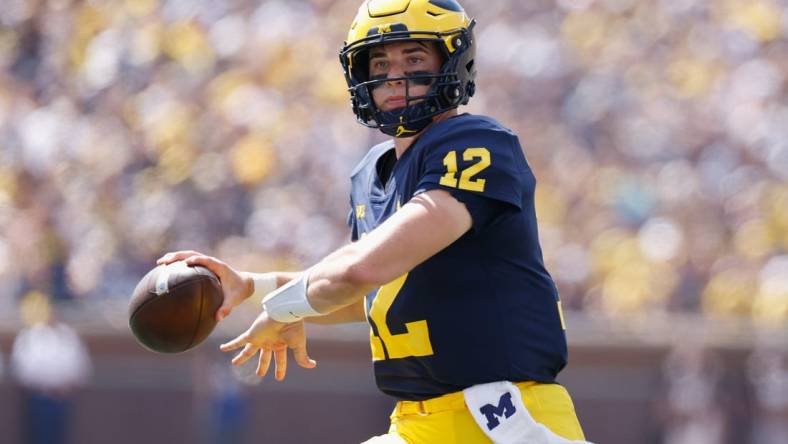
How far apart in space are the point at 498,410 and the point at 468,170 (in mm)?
690

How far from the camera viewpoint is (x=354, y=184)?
4.32 m

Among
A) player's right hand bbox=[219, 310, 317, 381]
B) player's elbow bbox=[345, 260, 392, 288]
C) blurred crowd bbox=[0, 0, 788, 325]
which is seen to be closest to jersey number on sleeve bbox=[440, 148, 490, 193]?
player's elbow bbox=[345, 260, 392, 288]

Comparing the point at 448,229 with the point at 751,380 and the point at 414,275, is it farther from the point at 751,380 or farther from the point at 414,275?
the point at 751,380

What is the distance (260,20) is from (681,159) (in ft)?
13.1

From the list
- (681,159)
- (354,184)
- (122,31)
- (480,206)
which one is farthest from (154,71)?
(480,206)

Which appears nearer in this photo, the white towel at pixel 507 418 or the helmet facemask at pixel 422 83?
the white towel at pixel 507 418

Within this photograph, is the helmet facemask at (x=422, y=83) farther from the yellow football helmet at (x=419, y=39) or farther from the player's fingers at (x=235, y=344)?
the player's fingers at (x=235, y=344)

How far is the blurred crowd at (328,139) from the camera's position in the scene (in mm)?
9734

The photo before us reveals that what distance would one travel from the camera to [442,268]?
12.5ft

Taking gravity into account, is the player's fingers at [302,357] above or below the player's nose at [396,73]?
below

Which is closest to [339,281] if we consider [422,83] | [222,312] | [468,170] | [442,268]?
[442,268]

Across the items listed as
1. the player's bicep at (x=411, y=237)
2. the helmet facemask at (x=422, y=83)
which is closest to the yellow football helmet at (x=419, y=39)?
the helmet facemask at (x=422, y=83)

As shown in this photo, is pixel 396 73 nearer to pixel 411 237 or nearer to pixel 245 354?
pixel 411 237

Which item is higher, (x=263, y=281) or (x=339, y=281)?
(x=263, y=281)
